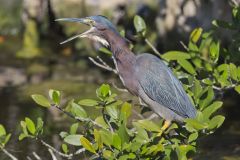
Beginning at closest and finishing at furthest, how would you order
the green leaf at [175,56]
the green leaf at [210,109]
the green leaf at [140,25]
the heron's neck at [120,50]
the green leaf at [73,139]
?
the green leaf at [210,109]
the green leaf at [73,139]
the heron's neck at [120,50]
the green leaf at [175,56]
the green leaf at [140,25]

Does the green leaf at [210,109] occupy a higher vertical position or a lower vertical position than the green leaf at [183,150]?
higher

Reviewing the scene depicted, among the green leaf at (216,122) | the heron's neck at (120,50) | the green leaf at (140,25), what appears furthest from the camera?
the green leaf at (140,25)

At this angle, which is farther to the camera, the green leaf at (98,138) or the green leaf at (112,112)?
the green leaf at (112,112)

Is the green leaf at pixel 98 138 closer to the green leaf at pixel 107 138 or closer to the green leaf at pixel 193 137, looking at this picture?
the green leaf at pixel 107 138

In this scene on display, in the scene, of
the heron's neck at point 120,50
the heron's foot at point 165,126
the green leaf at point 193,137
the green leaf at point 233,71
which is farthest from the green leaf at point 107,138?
the green leaf at point 233,71

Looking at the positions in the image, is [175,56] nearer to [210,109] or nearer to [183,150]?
[210,109]

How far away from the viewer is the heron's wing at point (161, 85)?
156 inches

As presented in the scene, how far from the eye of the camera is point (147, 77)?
405 cm

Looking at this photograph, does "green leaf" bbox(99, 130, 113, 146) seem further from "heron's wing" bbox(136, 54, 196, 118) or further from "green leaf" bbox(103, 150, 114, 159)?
"heron's wing" bbox(136, 54, 196, 118)

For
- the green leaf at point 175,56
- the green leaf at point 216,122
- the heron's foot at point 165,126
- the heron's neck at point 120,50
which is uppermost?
the heron's neck at point 120,50

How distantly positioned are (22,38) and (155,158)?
265 inches

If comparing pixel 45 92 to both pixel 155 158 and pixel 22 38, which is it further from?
pixel 155 158

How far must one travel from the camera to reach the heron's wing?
13.0ft

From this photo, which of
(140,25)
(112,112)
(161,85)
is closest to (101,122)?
(112,112)
